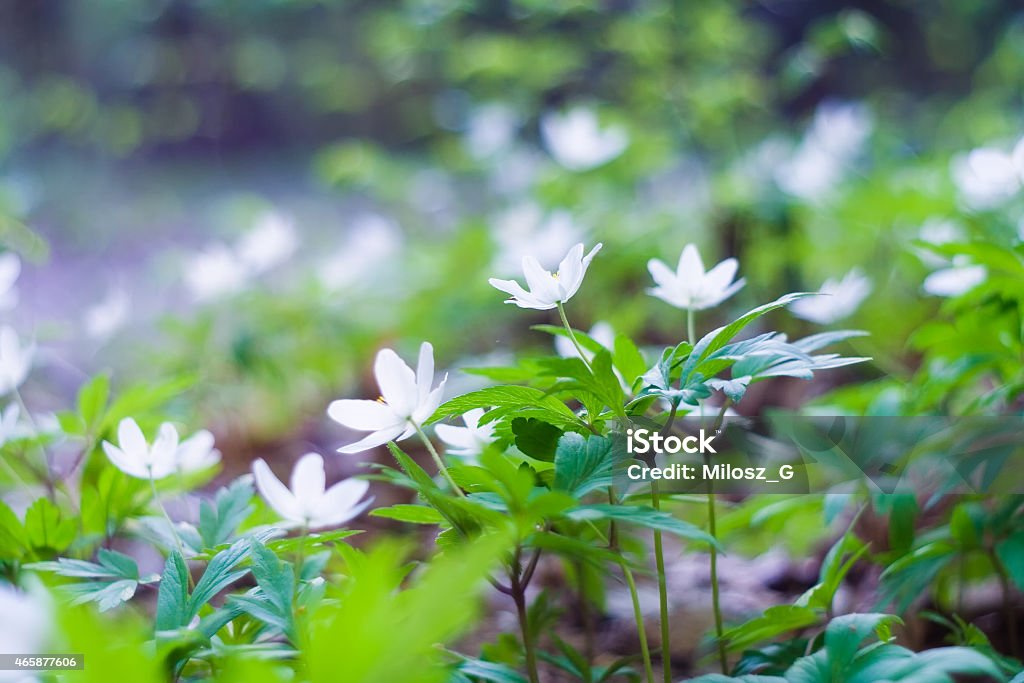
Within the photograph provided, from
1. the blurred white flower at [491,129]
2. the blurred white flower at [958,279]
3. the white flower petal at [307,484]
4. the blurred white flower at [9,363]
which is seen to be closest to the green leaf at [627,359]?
the white flower petal at [307,484]

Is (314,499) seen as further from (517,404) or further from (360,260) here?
(360,260)

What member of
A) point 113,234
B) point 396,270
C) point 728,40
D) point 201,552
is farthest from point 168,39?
point 201,552

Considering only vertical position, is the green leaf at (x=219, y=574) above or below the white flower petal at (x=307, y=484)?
below

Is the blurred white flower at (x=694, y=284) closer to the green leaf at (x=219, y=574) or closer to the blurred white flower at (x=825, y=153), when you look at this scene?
the green leaf at (x=219, y=574)

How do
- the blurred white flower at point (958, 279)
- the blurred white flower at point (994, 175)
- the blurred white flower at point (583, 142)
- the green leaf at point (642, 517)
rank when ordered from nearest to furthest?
the green leaf at point (642, 517) → the blurred white flower at point (958, 279) → the blurred white flower at point (994, 175) → the blurred white flower at point (583, 142)

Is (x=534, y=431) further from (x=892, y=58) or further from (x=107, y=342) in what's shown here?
(x=892, y=58)

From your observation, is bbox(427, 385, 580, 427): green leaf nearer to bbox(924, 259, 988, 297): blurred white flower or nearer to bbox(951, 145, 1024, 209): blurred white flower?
bbox(924, 259, 988, 297): blurred white flower
